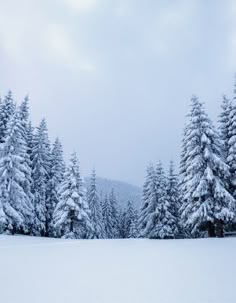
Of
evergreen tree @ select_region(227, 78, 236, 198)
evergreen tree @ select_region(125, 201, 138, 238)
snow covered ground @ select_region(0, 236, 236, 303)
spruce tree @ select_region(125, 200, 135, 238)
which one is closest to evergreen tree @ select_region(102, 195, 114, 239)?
evergreen tree @ select_region(125, 201, 138, 238)

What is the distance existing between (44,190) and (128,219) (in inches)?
1293

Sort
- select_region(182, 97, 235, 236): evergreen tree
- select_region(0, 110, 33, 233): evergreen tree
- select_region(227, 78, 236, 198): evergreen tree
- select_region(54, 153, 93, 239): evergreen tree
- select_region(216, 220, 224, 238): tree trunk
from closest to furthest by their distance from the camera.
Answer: select_region(182, 97, 235, 236): evergreen tree, select_region(216, 220, 224, 238): tree trunk, select_region(227, 78, 236, 198): evergreen tree, select_region(0, 110, 33, 233): evergreen tree, select_region(54, 153, 93, 239): evergreen tree

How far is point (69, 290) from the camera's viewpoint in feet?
19.1

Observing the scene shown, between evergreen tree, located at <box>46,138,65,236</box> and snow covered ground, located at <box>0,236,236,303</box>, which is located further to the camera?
evergreen tree, located at <box>46,138,65,236</box>

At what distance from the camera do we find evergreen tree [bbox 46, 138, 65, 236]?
108 ft

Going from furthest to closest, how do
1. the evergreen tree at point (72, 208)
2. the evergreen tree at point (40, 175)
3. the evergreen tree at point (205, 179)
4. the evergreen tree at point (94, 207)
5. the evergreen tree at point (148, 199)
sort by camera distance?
the evergreen tree at point (94, 207) → the evergreen tree at point (148, 199) → the evergreen tree at point (40, 175) → the evergreen tree at point (72, 208) → the evergreen tree at point (205, 179)

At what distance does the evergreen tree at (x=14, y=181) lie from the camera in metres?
24.0

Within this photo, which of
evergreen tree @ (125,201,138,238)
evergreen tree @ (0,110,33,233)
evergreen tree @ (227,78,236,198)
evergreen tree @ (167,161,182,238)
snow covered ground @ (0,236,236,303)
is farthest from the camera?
evergreen tree @ (125,201,138,238)

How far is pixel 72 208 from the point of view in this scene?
28.8m

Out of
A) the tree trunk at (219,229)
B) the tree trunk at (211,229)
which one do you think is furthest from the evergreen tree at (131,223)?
the tree trunk at (219,229)

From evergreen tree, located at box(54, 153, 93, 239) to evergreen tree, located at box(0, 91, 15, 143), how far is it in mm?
8392

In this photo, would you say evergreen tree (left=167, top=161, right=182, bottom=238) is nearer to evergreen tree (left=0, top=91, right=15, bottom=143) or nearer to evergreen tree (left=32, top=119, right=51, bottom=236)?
evergreen tree (left=32, top=119, right=51, bottom=236)

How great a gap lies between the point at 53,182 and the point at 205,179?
19.9 metres

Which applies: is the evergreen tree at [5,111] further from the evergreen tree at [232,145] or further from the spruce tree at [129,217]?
the spruce tree at [129,217]
